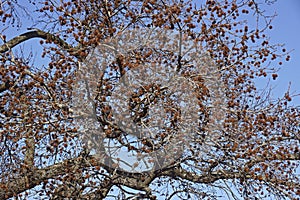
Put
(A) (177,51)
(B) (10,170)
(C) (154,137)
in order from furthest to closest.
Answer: (B) (10,170), (A) (177,51), (C) (154,137)

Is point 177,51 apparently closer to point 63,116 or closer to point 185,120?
point 185,120

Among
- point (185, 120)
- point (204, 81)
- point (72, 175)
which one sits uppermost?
point (204, 81)

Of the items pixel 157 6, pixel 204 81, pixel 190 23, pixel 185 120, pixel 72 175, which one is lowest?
pixel 72 175

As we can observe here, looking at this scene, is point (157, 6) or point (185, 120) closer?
point (185, 120)

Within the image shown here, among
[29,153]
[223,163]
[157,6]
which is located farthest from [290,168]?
[29,153]

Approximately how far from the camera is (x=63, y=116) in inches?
284

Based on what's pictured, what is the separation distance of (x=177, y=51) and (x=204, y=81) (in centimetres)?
60

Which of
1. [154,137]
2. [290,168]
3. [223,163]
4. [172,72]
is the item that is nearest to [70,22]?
[172,72]

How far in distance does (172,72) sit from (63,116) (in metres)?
1.70

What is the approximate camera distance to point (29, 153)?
8.00 metres

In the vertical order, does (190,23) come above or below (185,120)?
above

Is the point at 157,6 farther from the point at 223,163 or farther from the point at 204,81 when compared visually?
the point at 223,163

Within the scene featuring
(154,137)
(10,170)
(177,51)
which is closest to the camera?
(154,137)

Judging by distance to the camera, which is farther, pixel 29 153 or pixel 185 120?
pixel 29 153
